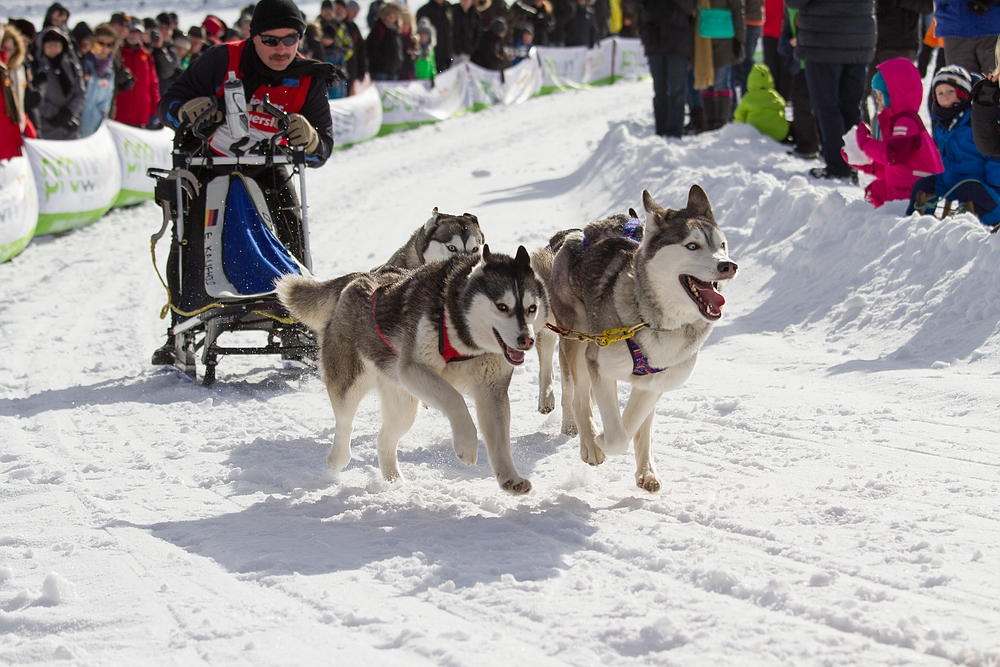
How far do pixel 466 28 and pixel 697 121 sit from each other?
7.55 meters

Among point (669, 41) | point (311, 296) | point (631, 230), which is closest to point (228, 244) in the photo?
point (311, 296)

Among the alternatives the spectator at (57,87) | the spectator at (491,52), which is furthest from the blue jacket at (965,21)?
the spectator at (491,52)

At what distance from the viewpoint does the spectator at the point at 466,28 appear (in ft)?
60.6

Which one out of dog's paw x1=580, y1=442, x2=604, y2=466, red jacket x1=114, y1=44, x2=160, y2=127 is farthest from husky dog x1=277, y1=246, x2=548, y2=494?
red jacket x1=114, y1=44, x2=160, y2=127

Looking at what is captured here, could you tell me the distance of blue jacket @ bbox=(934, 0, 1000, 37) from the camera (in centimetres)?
781

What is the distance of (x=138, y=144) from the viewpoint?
11.8 metres

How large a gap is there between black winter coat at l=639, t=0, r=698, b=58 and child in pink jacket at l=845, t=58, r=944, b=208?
329 cm

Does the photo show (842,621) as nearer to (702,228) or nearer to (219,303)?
(702,228)

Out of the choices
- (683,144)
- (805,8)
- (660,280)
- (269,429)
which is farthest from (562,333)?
(683,144)

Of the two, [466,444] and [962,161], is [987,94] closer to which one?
[962,161]

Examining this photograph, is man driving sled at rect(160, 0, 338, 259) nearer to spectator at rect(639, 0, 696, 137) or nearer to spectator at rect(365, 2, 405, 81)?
spectator at rect(639, 0, 696, 137)

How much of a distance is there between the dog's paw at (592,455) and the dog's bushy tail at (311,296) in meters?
1.27

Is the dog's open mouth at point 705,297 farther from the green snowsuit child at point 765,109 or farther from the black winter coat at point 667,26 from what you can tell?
the green snowsuit child at point 765,109

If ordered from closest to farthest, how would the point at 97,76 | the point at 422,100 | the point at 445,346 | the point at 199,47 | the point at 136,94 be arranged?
1. the point at 445,346
2. the point at 97,76
3. the point at 136,94
4. the point at 199,47
5. the point at 422,100
